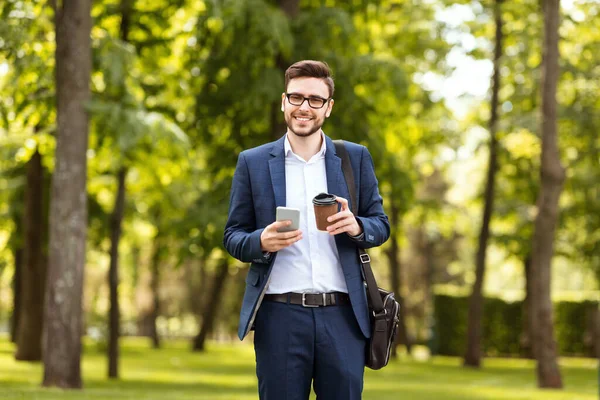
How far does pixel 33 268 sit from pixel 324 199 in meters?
19.1

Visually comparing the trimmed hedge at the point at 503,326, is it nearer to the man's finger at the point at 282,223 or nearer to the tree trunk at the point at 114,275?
the tree trunk at the point at 114,275

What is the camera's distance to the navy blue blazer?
4.20 metres

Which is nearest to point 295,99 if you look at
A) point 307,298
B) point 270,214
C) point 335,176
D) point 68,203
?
point 335,176

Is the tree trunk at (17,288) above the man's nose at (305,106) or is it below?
below

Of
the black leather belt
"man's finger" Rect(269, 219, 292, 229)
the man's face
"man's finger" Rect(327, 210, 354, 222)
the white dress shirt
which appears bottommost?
the black leather belt

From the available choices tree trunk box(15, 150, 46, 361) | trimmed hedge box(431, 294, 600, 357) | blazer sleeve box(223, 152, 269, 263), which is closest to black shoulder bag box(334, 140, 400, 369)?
blazer sleeve box(223, 152, 269, 263)

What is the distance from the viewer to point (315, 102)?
4.29 metres

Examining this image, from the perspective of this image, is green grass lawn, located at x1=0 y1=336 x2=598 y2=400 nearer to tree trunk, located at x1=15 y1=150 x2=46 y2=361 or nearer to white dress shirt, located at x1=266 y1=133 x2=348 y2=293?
tree trunk, located at x1=15 y1=150 x2=46 y2=361

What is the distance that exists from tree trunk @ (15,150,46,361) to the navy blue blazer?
18287 mm

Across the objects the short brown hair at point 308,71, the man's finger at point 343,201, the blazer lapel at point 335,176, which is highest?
the short brown hair at point 308,71

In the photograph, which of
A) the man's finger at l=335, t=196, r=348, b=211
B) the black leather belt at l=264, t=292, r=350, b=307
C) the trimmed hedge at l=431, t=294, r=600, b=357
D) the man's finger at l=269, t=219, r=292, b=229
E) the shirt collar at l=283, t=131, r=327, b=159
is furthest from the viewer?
the trimmed hedge at l=431, t=294, r=600, b=357

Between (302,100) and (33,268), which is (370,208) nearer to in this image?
(302,100)

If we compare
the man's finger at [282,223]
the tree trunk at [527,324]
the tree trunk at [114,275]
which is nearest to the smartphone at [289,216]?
the man's finger at [282,223]

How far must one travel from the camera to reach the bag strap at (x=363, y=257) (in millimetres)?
4320
